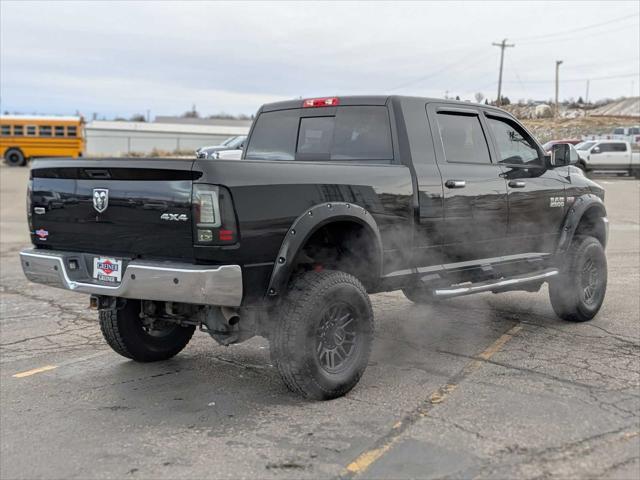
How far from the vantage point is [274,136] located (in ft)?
19.2

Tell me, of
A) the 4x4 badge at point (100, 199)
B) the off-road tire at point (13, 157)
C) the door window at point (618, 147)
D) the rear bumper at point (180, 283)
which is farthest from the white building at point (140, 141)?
the rear bumper at point (180, 283)

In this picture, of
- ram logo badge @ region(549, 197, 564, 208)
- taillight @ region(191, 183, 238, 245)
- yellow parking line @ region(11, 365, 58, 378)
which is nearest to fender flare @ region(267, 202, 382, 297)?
taillight @ region(191, 183, 238, 245)

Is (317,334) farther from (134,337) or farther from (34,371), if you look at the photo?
(34,371)

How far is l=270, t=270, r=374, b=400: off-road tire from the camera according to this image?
4.13m

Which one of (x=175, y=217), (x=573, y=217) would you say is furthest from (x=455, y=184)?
(x=175, y=217)

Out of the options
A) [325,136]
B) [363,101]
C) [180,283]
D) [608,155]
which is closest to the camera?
[180,283]

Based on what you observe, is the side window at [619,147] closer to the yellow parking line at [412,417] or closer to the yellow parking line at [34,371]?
the yellow parking line at [412,417]

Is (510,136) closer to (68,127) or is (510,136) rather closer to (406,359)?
(406,359)

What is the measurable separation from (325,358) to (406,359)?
1206 mm

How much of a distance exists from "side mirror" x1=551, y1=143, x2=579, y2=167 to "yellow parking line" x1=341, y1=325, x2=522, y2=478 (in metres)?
1.70

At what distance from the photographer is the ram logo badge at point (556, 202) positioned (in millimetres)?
6266

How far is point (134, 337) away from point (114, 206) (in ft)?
4.54

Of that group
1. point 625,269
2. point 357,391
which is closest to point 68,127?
point 625,269

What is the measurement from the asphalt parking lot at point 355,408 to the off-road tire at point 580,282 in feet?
0.59
